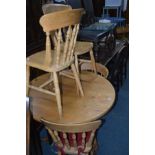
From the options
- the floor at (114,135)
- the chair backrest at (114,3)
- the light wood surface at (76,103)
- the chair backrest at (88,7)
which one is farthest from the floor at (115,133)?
the chair backrest at (114,3)

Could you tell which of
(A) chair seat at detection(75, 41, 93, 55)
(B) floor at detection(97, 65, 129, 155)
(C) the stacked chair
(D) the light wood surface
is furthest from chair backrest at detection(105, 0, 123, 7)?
(D) the light wood surface

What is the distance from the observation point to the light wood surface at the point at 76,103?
4.78 ft

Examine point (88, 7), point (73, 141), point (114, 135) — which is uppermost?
point (88, 7)

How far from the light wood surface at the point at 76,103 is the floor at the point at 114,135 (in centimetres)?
53

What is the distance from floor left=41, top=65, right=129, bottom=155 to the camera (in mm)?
2225

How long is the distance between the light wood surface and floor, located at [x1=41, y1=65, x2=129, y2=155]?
53 cm

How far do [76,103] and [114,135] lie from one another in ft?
3.23

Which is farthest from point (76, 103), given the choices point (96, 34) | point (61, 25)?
point (96, 34)

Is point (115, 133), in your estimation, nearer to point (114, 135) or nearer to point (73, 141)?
point (114, 135)

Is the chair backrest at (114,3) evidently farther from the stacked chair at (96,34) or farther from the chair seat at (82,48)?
the chair seat at (82,48)

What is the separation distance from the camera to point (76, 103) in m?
1.62

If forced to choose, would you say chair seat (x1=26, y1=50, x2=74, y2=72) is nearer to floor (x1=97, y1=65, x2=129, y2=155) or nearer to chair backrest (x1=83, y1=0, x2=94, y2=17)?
floor (x1=97, y1=65, x2=129, y2=155)
